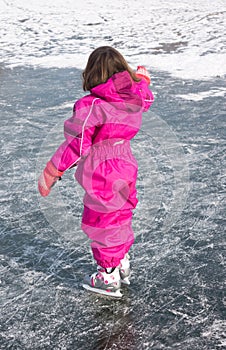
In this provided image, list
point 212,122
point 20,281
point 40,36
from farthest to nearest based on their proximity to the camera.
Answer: point 40,36, point 212,122, point 20,281

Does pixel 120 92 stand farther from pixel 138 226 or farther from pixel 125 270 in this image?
pixel 138 226

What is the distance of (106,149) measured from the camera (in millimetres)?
2268

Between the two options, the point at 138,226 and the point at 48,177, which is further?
the point at 138,226

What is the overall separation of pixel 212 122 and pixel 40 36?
5.40 metres

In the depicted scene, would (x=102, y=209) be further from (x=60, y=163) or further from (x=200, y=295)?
(x=200, y=295)

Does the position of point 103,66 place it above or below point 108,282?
above

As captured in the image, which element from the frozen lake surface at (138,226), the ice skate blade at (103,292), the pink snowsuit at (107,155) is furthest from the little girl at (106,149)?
the frozen lake surface at (138,226)

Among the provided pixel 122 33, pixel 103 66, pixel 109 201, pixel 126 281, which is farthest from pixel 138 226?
pixel 122 33

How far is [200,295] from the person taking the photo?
2.55 m

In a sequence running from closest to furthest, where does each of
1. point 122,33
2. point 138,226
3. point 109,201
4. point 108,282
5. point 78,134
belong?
1. point 78,134
2. point 109,201
3. point 108,282
4. point 138,226
5. point 122,33

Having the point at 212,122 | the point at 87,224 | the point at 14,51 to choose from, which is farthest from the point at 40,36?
the point at 87,224

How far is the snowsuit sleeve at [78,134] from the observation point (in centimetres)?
218

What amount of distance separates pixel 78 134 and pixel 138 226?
1.17 metres

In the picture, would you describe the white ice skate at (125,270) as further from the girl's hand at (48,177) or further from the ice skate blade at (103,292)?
the girl's hand at (48,177)
